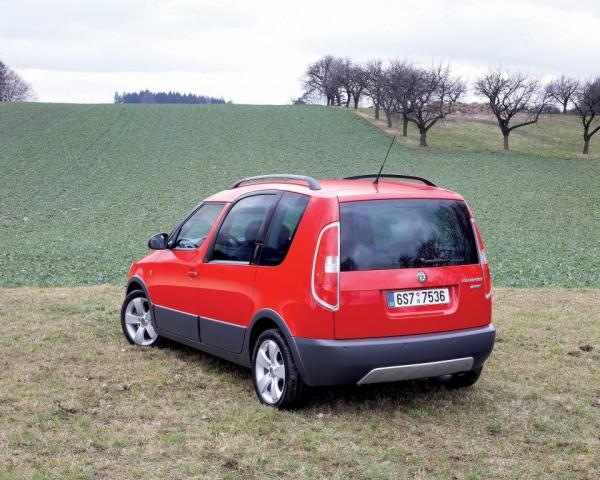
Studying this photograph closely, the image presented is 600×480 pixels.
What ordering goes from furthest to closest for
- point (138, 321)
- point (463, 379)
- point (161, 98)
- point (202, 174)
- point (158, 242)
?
1. point (161, 98)
2. point (202, 174)
3. point (138, 321)
4. point (158, 242)
5. point (463, 379)

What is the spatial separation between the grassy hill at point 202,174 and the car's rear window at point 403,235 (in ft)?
29.2

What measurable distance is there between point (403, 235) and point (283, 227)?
3.13ft

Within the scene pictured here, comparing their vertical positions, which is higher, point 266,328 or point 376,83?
point 376,83

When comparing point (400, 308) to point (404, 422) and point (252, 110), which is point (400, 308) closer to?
point (404, 422)

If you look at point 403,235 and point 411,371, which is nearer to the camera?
point 411,371

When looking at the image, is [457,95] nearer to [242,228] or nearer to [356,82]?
[356,82]

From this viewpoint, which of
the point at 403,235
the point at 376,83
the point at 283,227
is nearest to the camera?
the point at 403,235

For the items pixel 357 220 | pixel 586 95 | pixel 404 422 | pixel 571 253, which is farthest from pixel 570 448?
pixel 586 95

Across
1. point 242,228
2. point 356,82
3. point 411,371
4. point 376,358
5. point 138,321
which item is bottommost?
point 138,321

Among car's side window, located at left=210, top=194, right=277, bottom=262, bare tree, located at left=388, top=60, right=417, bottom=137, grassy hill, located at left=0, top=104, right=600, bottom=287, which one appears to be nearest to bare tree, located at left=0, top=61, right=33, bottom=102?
grassy hill, located at left=0, top=104, right=600, bottom=287

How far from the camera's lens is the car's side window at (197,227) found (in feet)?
23.1

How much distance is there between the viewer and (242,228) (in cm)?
642

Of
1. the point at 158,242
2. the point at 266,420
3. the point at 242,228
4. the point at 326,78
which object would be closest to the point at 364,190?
the point at 242,228

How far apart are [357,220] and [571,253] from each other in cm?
1687
